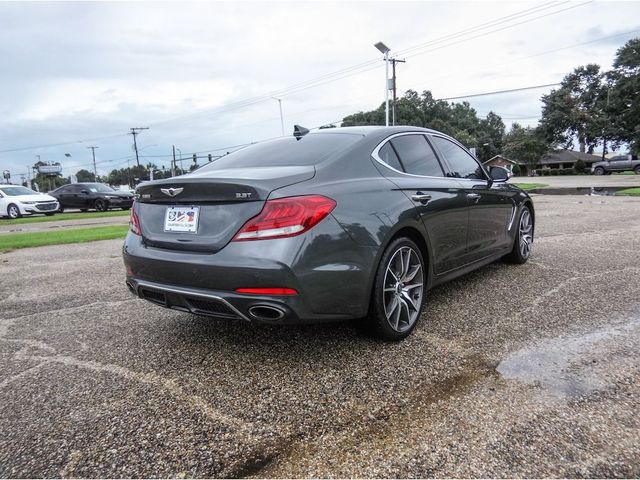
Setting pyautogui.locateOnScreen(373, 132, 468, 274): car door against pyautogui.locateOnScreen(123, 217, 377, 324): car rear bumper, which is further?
pyautogui.locateOnScreen(373, 132, 468, 274): car door

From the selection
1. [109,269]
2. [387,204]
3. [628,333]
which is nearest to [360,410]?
[387,204]

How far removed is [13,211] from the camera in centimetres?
1852

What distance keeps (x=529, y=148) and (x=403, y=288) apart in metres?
61.6

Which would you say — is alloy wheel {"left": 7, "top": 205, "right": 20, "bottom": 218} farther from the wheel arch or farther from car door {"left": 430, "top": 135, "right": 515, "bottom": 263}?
the wheel arch

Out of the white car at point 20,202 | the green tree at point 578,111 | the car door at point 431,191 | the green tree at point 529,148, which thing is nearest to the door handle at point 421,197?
the car door at point 431,191

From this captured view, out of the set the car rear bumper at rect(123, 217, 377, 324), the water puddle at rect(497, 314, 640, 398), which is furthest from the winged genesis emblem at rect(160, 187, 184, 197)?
the water puddle at rect(497, 314, 640, 398)

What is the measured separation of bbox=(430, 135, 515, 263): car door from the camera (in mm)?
4082

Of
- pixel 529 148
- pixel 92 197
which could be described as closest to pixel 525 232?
pixel 92 197

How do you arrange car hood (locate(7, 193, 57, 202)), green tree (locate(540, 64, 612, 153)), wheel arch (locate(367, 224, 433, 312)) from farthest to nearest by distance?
green tree (locate(540, 64, 612, 153)) → car hood (locate(7, 193, 57, 202)) → wheel arch (locate(367, 224, 433, 312))

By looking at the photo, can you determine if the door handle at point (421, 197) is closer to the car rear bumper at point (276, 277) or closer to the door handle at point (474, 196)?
the car rear bumper at point (276, 277)

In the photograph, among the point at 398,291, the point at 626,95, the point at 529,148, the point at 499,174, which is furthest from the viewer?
the point at 529,148

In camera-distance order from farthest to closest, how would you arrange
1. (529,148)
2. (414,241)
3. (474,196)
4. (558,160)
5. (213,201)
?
(558,160) → (529,148) → (474,196) → (414,241) → (213,201)

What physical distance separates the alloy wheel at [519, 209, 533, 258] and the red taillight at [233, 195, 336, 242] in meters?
3.55

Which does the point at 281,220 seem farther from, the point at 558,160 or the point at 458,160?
the point at 558,160
